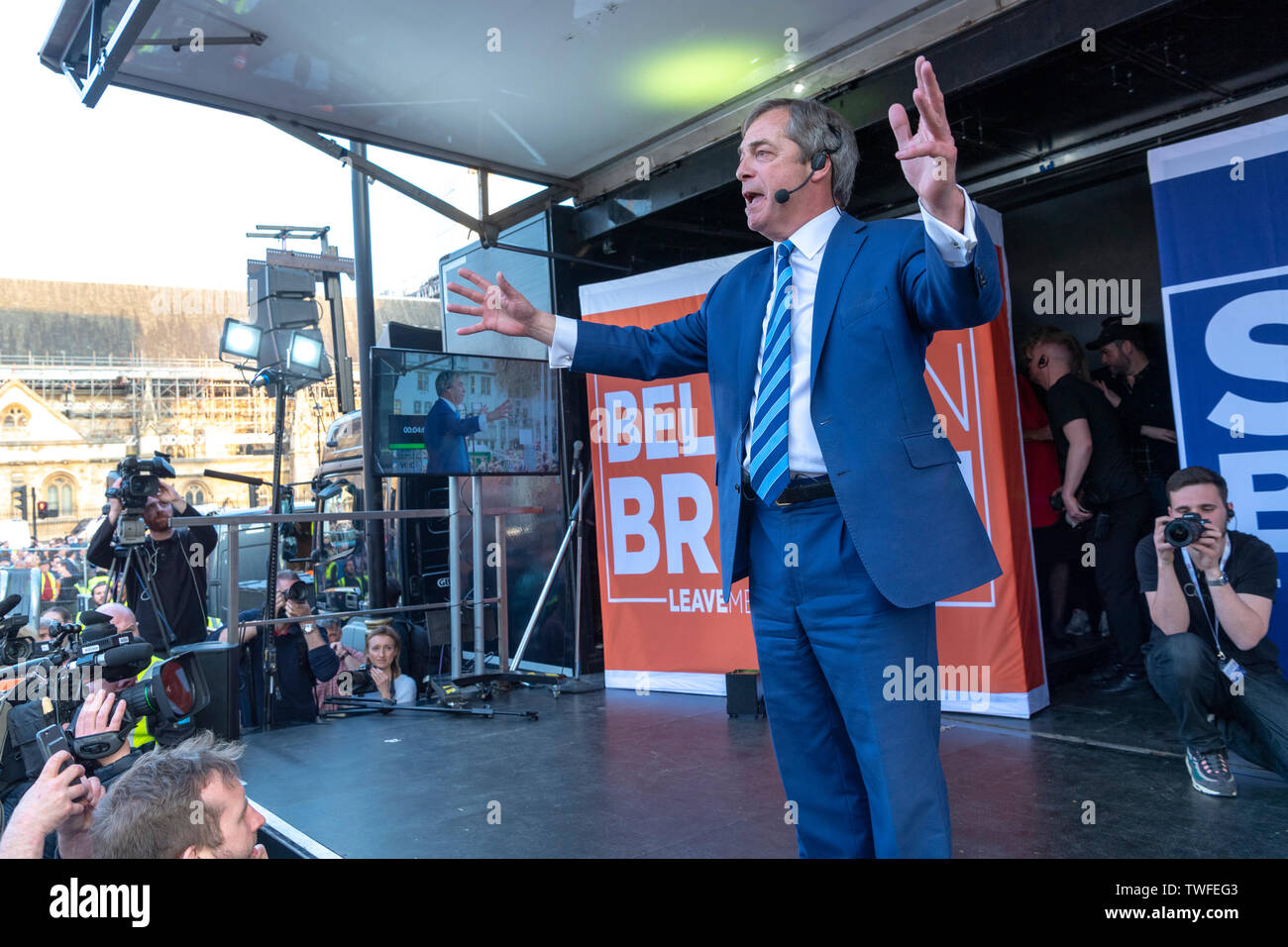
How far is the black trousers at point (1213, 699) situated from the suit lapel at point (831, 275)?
6.61 feet

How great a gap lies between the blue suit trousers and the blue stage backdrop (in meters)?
2.18

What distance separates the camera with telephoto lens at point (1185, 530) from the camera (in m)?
2.50

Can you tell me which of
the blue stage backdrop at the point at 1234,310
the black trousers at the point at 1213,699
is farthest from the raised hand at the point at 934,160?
the blue stage backdrop at the point at 1234,310

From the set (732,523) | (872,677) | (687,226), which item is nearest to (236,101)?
(687,226)

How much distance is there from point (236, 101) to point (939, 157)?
4396 millimetres

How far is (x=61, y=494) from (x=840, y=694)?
57205 millimetres

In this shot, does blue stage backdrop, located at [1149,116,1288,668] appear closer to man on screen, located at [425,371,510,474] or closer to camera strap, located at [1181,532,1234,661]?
camera strap, located at [1181,532,1234,661]

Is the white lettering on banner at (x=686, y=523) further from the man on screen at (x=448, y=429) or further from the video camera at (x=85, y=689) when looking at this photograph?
the video camera at (x=85, y=689)

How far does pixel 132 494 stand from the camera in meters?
3.74

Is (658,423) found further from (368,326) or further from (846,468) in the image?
(846,468)

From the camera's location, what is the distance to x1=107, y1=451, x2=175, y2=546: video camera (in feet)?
12.2
